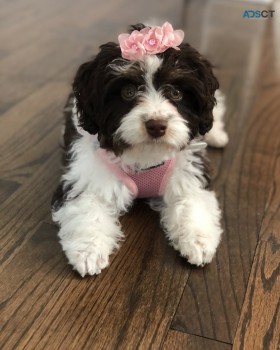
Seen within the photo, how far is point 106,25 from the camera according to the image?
4.89m

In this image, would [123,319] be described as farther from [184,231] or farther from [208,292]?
[184,231]

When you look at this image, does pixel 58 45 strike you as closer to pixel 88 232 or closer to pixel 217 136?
pixel 217 136

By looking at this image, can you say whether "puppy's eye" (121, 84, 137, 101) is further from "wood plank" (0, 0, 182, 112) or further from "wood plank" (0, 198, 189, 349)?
"wood plank" (0, 0, 182, 112)

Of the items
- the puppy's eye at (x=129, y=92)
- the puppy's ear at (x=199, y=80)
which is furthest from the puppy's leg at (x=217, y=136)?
the puppy's eye at (x=129, y=92)

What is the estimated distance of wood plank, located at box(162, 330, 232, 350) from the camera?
169 centimetres

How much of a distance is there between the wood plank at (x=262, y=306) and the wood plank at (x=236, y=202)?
29mm

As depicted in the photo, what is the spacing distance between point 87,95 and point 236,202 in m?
0.97

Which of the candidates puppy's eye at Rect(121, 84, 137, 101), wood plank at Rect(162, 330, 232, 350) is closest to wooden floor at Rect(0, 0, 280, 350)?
wood plank at Rect(162, 330, 232, 350)

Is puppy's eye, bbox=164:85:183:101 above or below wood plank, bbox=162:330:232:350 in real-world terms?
above

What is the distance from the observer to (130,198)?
223 cm

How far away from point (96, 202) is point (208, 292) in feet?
→ 2.08

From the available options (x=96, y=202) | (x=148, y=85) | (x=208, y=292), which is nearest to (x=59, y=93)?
(x=96, y=202)

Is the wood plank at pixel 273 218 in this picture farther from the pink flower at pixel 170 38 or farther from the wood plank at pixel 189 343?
the pink flower at pixel 170 38

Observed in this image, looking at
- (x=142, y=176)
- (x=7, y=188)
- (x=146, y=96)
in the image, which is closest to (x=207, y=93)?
(x=146, y=96)
